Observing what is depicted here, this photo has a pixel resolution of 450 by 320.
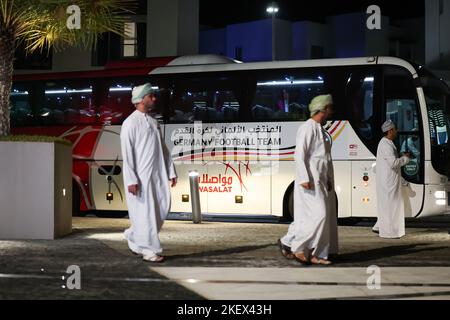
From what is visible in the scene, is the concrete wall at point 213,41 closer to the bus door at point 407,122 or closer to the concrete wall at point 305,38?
the concrete wall at point 305,38

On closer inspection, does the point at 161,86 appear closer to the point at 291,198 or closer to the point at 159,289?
the point at 291,198

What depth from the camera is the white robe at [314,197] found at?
28.6 ft

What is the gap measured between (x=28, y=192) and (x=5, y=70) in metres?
2.36

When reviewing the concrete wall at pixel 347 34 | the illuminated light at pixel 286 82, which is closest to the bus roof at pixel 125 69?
the illuminated light at pixel 286 82

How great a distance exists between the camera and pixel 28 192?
11273mm

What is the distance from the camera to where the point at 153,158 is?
908 centimetres

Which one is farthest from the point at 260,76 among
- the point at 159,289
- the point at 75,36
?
the point at 159,289

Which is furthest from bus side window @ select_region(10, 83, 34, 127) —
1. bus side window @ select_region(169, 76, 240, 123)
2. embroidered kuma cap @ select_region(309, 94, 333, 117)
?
embroidered kuma cap @ select_region(309, 94, 333, 117)

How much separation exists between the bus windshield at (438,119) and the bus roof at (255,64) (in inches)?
21.6

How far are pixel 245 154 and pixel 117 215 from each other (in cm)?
458

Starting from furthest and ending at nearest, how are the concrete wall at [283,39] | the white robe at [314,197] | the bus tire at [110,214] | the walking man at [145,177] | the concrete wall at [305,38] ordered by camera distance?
the concrete wall at [305,38] → the concrete wall at [283,39] → the bus tire at [110,214] → the walking man at [145,177] → the white robe at [314,197]

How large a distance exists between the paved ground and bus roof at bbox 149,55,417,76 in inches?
175

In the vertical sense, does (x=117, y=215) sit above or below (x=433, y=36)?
below

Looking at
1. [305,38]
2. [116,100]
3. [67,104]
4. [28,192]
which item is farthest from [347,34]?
[28,192]
